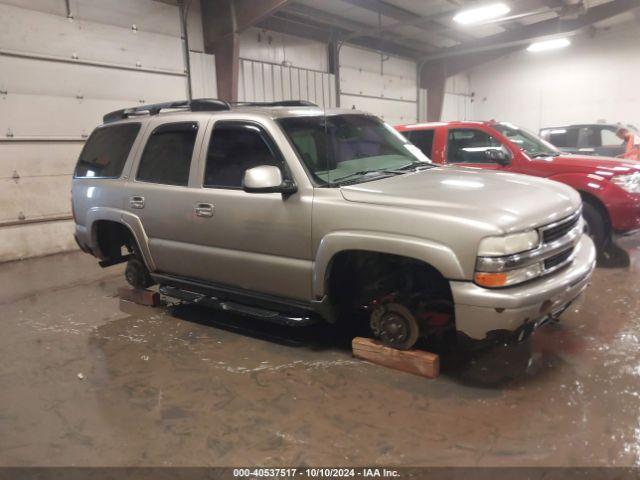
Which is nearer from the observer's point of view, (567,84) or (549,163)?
(549,163)

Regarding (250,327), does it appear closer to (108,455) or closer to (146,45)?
(108,455)

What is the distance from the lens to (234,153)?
3.53m

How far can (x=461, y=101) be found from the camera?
56.8 feet

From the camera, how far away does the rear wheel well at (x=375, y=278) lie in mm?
3078

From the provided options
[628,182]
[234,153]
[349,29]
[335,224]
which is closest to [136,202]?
[234,153]

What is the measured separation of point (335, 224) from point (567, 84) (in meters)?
15.7

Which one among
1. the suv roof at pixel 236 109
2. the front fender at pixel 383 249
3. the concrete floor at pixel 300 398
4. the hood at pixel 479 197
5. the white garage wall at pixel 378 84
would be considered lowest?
the concrete floor at pixel 300 398

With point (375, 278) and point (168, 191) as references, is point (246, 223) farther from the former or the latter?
point (375, 278)

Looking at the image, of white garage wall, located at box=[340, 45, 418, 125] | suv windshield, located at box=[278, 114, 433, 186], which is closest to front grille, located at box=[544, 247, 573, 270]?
suv windshield, located at box=[278, 114, 433, 186]

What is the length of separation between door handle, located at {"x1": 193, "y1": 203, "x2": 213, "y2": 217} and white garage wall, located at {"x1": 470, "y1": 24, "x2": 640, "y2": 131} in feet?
50.1

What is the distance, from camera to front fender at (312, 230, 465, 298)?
2.60 metres

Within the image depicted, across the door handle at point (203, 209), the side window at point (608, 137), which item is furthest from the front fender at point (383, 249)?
the side window at point (608, 137)

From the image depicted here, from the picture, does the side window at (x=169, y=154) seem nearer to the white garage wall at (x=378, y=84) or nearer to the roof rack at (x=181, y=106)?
the roof rack at (x=181, y=106)

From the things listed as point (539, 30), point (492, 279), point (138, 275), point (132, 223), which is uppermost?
point (539, 30)
